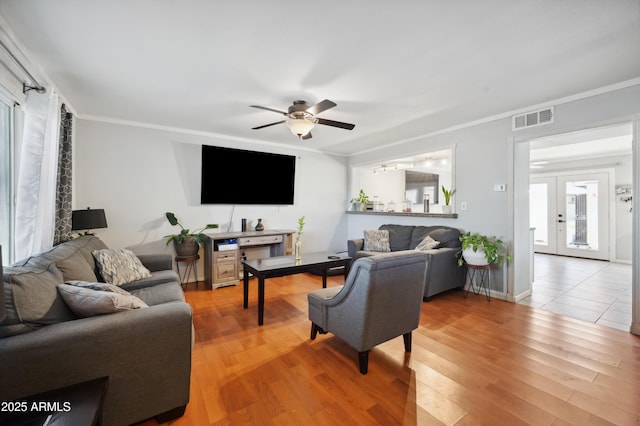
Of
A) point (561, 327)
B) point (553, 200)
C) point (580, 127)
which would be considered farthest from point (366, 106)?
point (553, 200)

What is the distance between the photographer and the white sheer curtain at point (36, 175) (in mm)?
2217

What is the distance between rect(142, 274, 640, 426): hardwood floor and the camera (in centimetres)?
159

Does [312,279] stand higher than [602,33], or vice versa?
[602,33]

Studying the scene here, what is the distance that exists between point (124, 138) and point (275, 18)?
3268 mm

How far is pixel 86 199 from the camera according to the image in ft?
12.0

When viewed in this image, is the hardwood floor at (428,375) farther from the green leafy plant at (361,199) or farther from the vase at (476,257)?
the green leafy plant at (361,199)

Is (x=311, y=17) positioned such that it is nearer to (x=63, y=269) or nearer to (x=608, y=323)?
(x=63, y=269)

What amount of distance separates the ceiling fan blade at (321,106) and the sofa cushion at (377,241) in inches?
99.1

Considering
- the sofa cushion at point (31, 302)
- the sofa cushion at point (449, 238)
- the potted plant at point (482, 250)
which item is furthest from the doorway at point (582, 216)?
the sofa cushion at point (31, 302)

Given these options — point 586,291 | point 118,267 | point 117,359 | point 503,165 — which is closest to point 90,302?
point 117,359

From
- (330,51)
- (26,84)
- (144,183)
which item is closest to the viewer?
(330,51)

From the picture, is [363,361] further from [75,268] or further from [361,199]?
[361,199]

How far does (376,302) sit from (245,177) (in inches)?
137

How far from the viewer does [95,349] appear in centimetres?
130
